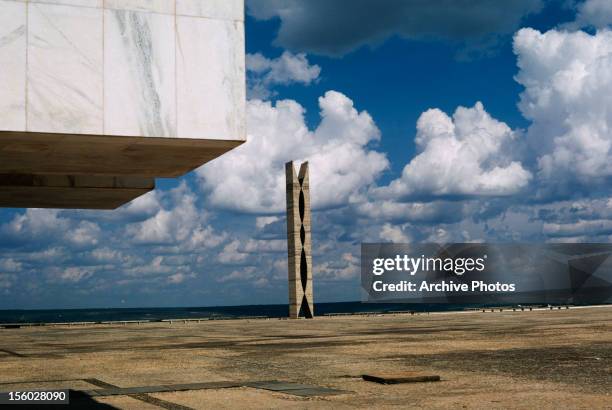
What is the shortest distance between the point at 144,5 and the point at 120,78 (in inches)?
28.0

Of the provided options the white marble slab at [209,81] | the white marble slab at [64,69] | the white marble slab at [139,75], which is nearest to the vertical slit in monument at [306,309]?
the white marble slab at [209,81]

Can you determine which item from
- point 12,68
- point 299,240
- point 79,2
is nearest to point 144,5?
point 79,2

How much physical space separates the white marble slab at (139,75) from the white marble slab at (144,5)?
0.15ft

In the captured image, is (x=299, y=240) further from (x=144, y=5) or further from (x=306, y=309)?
(x=144, y=5)

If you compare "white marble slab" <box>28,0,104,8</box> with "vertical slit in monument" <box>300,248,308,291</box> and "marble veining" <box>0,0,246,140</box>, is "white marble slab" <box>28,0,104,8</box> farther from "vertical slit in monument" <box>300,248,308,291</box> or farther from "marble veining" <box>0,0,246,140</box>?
"vertical slit in monument" <box>300,248,308,291</box>

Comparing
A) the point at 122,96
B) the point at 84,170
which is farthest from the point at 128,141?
the point at 84,170

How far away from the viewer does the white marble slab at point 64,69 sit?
6.41m

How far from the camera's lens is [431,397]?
14031mm

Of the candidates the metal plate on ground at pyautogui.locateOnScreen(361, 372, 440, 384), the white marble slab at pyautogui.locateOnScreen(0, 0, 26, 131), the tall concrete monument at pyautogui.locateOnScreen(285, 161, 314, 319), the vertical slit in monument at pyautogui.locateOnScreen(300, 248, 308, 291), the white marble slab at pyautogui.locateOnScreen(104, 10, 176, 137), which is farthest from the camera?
the vertical slit in monument at pyautogui.locateOnScreen(300, 248, 308, 291)

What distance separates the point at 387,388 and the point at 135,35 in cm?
1047

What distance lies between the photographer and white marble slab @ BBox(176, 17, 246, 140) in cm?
693

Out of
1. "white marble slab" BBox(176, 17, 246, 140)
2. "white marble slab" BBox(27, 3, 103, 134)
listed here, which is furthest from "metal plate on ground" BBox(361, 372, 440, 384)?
"white marble slab" BBox(27, 3, 103, 134)

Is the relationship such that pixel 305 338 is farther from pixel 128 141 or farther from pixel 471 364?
pixel 128 141

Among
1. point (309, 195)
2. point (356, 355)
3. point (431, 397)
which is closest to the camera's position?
point (431, 397)
